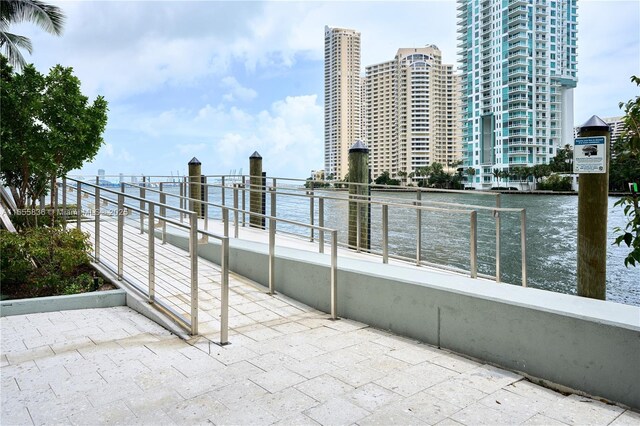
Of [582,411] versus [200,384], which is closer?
[582,411]

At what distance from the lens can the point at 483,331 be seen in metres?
3.46

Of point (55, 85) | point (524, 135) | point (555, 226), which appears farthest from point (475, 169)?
point (55, 85)

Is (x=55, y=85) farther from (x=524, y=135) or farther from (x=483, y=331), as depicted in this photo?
(x=524, y=135)

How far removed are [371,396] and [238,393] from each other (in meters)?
0.82

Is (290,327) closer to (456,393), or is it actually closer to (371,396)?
(371,396)

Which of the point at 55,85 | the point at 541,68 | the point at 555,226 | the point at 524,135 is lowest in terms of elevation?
the point at 555,226

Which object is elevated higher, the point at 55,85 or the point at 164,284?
the point at 55,85

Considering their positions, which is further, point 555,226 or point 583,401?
point 555,226

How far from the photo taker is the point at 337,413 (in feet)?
8.58

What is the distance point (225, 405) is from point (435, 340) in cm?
185

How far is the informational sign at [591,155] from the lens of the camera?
12.4ft

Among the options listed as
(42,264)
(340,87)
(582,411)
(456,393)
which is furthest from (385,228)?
(340,87)

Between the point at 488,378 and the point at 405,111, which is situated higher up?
the point at 405,111

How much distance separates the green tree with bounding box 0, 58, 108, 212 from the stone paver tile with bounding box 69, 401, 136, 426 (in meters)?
4.82
